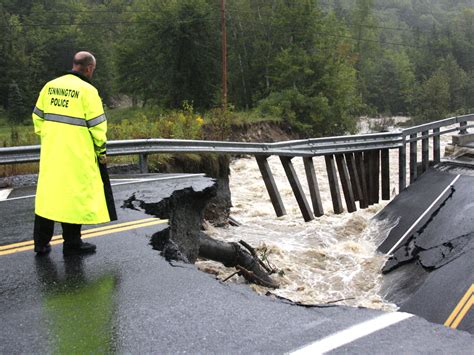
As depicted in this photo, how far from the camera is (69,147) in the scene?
16.3 feet

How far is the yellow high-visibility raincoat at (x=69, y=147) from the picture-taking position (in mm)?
4977

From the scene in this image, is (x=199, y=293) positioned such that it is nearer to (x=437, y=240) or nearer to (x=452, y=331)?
(x=452, y=331)

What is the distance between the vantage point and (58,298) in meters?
4.46

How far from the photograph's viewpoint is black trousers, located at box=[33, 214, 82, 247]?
207 inches

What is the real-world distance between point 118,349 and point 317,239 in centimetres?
920

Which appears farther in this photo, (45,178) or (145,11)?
(145,11)

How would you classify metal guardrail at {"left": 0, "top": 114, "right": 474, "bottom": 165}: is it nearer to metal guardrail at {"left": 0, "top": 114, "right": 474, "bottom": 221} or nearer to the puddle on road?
metal guardrail at {"left": 0, "top": 114, "right": 474, "bottom": 221}

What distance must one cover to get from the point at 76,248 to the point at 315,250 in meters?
6.57

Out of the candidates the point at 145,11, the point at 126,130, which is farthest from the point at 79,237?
the point at 145,11

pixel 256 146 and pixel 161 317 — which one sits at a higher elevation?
pixel 256 146

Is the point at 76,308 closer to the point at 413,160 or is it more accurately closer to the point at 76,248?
the point at 76,248

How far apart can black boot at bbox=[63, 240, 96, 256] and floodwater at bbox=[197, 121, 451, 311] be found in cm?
264

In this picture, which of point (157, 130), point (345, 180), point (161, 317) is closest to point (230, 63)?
point (157, 130)

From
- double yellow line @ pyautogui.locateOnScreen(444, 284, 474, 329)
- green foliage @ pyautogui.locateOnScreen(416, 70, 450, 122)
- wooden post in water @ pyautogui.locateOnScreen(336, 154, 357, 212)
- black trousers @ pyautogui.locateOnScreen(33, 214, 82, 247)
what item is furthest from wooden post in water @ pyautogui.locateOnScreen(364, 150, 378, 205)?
green foliage @ pyautogui.locateOnScreen(416, 70, 450, 122)
